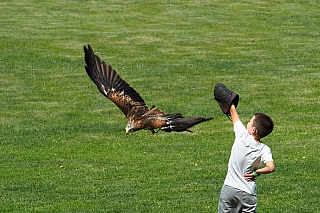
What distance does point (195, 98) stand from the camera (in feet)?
64.8

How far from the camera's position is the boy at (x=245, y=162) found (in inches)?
305

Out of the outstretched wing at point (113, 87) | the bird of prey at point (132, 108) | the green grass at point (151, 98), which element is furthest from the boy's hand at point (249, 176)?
the green grass at point (151, 98)

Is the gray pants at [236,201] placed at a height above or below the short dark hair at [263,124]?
below

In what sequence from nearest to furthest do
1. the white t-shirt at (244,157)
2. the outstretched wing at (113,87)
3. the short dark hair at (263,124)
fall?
the short dark hair at (263,124)
the white t-shirt at (244,157)
the outstretched wing at (113,87)

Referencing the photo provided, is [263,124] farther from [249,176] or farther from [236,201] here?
[236,201]

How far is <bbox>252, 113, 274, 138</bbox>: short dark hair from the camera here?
302 inches

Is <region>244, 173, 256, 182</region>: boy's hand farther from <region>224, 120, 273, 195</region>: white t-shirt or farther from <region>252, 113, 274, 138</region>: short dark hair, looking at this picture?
<region>252, 113, 274, 138</region>: short dark hair

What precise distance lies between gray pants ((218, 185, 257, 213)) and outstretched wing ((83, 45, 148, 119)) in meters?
1.79

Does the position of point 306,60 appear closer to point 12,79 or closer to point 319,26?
point 319,26

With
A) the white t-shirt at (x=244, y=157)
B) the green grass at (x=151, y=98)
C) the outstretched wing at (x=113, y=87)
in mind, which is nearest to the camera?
the white t-shirt at (x=244, y=157)

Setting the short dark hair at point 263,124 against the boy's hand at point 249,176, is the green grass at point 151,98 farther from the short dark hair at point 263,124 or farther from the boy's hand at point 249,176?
the short dark hair at point 263,124

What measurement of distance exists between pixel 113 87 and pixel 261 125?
3330 mm

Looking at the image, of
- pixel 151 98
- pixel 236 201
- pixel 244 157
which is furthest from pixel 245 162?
pixel 151 98

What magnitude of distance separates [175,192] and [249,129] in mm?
4661
